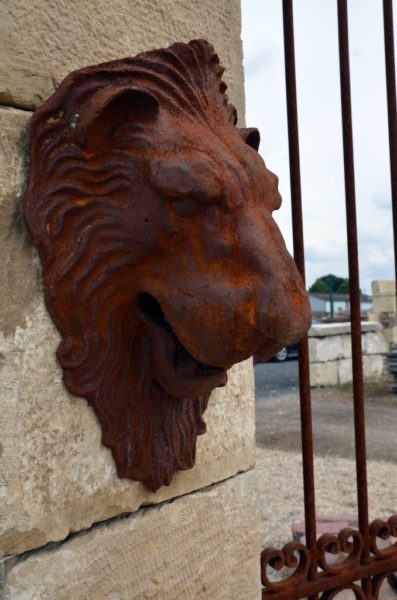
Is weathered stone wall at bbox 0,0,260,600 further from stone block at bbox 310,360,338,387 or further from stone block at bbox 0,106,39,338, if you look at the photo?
stone block at bbox 310,360,338,387

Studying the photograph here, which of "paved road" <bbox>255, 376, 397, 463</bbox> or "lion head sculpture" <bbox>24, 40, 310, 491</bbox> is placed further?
"paved road" <bbox>255, 376, 397, 463</bbox>

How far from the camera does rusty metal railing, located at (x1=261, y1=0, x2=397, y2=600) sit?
149 cm

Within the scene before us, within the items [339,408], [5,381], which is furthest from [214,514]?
[339,408]

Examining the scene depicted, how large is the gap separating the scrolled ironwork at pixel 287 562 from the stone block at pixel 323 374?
7.66 meters

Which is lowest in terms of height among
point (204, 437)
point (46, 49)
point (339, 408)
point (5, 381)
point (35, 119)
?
point (339, 408)

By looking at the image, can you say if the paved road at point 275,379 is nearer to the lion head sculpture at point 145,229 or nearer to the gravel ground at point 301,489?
the gravel ground at point 301,489

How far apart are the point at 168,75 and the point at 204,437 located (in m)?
0.60

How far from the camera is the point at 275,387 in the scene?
9.59 m

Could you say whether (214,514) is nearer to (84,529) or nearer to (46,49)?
(84,529)

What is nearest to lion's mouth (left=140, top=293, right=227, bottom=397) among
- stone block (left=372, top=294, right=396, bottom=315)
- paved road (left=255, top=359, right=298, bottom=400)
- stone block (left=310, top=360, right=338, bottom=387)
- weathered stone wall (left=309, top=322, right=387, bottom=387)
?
paved road (left=255, top=359, right=298, bottom=400)

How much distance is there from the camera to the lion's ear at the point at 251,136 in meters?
1.01

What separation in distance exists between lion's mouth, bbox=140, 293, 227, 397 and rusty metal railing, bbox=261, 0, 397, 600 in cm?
51

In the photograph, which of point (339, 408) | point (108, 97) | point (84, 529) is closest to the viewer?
point (108, 97)

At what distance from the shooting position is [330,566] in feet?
5.21
